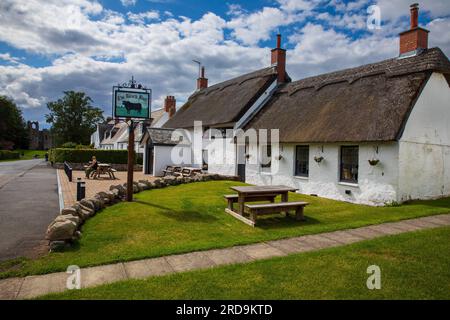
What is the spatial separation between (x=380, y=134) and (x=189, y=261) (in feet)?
28.9

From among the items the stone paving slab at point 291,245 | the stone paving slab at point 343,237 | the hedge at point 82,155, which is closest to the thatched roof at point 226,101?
the hedge at point 82,155

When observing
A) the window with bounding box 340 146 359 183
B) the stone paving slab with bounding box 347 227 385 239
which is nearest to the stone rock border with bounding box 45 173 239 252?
the stone paving slab with bounding box 347 227 385 239

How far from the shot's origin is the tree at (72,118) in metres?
63.1

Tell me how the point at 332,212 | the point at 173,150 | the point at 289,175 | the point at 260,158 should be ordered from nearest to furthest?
the point at 332,212, the point at 289,175, the point at 260,158, the point at 173,150

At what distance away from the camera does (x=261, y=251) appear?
5.95 metres

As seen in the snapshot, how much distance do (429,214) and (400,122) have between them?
10.9ft

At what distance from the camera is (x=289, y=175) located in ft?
49.6

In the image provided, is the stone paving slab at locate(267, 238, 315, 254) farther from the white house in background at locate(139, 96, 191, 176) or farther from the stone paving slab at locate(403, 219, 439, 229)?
the white house in background at locate(139, 96, 191, 176)

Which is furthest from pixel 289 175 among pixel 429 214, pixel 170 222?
pixel 170 222

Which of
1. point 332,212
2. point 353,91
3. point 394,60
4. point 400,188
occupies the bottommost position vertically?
point 332,212

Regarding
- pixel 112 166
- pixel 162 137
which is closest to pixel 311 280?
pixel 162 137

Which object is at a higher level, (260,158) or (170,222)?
(260,158)

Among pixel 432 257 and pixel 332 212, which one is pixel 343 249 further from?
pixel 332 212

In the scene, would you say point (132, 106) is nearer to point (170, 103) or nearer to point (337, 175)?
point (337, 175)
